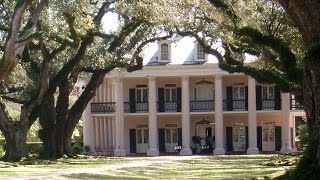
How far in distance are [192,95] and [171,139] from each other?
4.11m

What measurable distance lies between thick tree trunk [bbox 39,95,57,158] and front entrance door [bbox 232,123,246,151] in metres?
20.8

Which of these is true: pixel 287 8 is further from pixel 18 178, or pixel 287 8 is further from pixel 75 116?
pixel 75 116

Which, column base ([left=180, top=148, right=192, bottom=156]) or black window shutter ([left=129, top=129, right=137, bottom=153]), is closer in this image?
column base ([left=180, top=148, right=192, bottom=156])

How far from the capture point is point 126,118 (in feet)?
174

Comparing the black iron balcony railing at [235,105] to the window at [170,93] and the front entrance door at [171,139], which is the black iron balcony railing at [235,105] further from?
the front entrance door at [171,139]

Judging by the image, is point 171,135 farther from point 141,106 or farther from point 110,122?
point 110,122

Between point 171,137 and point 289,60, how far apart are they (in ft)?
111

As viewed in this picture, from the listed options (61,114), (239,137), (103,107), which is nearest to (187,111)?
(239,137)

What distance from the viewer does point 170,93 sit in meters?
52.7

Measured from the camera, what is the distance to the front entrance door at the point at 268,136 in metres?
51.3

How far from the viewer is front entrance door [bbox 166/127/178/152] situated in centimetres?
5238

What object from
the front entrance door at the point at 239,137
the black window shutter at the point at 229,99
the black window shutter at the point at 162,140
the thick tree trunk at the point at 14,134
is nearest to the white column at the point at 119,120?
the black window shutter at the point at 162,140

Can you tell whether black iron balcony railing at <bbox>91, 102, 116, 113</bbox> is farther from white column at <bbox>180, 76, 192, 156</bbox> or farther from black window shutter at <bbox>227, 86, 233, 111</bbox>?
black window shutter at <bbox>227, 86, 233, 111</bbox>

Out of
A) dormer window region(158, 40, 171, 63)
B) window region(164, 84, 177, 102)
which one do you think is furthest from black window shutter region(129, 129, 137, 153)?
dormer window region(158, 40, 171, 63)
